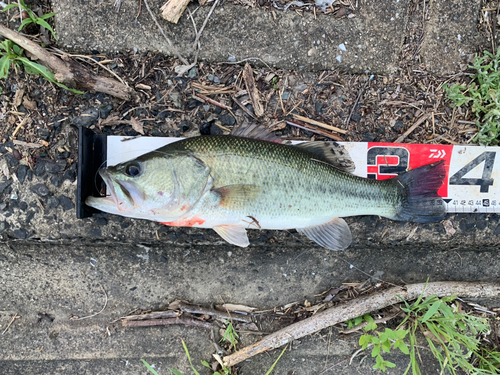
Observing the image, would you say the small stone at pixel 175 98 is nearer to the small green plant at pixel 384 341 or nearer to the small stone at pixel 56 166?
the small stone at pixel 56 166

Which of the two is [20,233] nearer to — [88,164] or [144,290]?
[88,164]

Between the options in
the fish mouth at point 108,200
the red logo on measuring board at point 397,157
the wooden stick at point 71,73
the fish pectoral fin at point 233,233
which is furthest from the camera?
the red logo on measuring board at point 397,157

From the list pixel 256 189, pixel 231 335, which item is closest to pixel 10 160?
pixel 256 189

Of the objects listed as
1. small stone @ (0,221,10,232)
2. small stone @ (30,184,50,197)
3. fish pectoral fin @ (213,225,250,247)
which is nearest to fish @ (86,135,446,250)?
fish pectoral fin @ (213,225,250,247)

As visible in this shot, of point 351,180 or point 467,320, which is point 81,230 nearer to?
point 351,180

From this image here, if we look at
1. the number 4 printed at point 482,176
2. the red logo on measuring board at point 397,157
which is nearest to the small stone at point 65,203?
the red logo on measuring board at point 397,157

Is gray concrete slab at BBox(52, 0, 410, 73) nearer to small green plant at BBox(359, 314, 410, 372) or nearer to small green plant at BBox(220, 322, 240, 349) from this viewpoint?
small green plant at BBox(359, 314, 410, 372)
